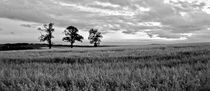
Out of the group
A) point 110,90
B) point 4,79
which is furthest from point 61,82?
point 4,79

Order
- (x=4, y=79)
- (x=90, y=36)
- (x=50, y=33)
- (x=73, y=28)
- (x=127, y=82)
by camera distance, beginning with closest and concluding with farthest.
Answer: (x=127, y=82)
(x=4, y=79)
(x=50, y=33)
(x=73, y=28)
(x=90, y=36)

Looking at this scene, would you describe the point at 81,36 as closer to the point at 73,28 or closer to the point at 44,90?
the point at 73,28

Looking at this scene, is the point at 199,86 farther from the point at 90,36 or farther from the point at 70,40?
the point at 90,36

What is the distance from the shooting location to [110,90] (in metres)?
3.98

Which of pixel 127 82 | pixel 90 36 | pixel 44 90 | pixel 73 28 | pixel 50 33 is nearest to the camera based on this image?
pixel 44 90

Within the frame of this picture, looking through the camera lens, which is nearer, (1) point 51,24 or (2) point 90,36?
(1) point 51,24

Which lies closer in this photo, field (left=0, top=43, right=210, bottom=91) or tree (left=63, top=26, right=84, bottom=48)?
field (left=0, top=43, right=210, bottom=91)

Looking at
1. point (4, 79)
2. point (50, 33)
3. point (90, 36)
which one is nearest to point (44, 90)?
point (4, 79)

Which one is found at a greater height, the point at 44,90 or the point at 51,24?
the point at 51,24

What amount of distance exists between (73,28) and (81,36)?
13.6 ft

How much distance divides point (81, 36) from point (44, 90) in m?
62.9

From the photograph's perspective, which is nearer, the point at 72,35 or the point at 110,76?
the point at 110,76

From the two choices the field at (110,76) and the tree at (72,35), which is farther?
the tree at (72,35)

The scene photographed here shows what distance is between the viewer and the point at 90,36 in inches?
2933
